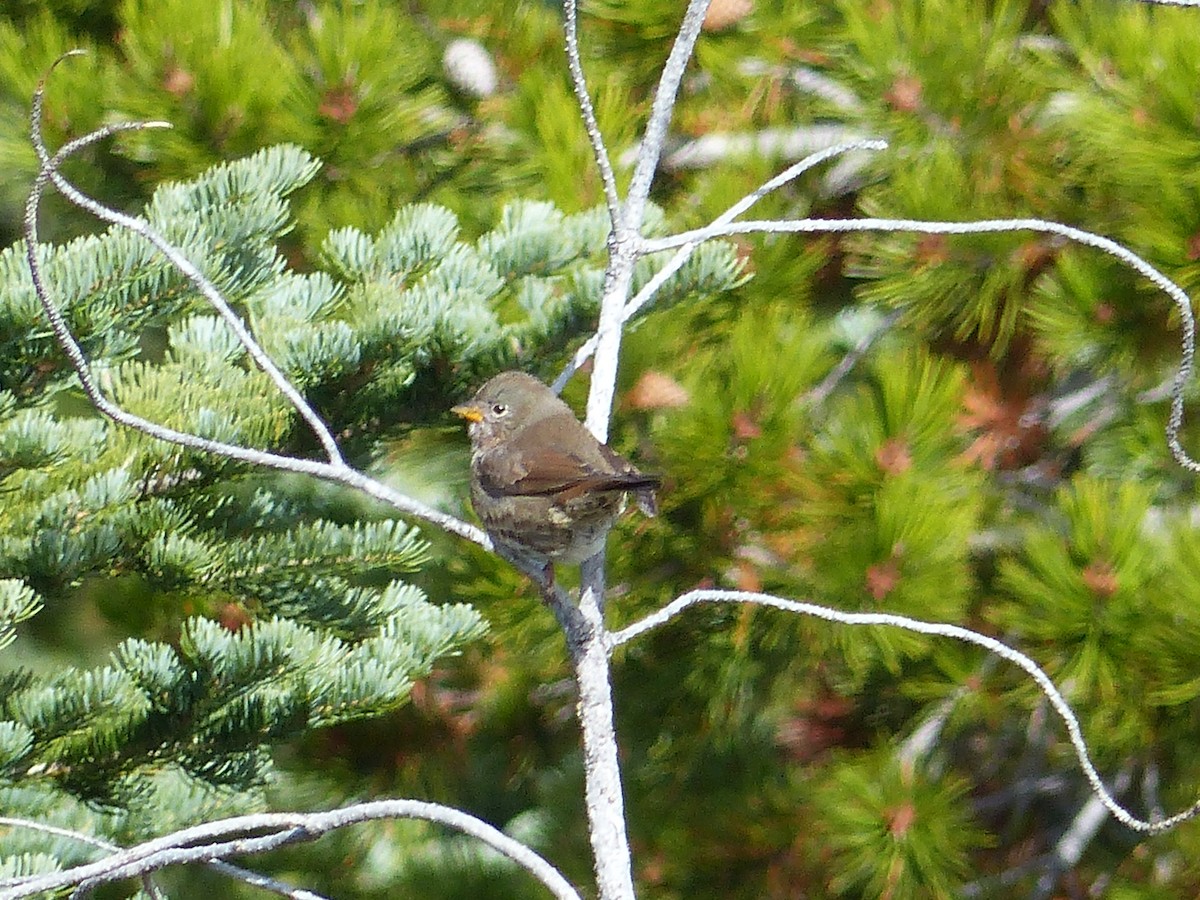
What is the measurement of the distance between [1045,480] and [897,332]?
0.30 m

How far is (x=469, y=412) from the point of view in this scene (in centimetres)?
162

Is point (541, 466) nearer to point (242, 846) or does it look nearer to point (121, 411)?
point (121, 411)

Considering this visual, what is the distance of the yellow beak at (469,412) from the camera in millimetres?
1514

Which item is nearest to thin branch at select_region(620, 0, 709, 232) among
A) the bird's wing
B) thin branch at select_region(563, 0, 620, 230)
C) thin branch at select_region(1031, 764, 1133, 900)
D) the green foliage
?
thin branch at select_region(563, 0, 620, 230)

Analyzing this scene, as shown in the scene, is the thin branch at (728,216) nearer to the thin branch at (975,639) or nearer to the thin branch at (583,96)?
the thin branch at (583,96)

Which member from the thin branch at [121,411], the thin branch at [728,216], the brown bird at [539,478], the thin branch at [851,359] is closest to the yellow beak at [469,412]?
the brown bird at [539,478]

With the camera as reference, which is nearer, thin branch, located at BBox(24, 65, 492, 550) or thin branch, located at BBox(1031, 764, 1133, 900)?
thin branch, located at BBox(24, 65, 492, 550)

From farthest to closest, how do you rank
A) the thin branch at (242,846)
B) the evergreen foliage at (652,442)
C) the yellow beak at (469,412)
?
1. the yellow beak at (469,412)
2. the evergreen foliage at (652,442)
3. the thin branch at (242,846)

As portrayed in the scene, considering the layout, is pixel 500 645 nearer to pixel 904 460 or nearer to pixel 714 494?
pixel 714 494

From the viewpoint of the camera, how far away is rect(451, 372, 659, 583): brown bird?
1.61m

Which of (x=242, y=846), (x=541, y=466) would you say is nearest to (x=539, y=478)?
(x=541, y=466)

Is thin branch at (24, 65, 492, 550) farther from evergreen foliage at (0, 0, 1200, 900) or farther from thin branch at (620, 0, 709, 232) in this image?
thin branch at (620, 0, 709, 232)

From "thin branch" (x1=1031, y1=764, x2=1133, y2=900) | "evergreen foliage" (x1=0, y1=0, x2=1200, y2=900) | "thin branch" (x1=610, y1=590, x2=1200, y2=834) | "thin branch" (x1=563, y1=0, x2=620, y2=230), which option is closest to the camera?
"thin branch" (x1=610, y1=590, x2=1200, y2=834)

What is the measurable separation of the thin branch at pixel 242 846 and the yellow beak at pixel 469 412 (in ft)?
2.06
